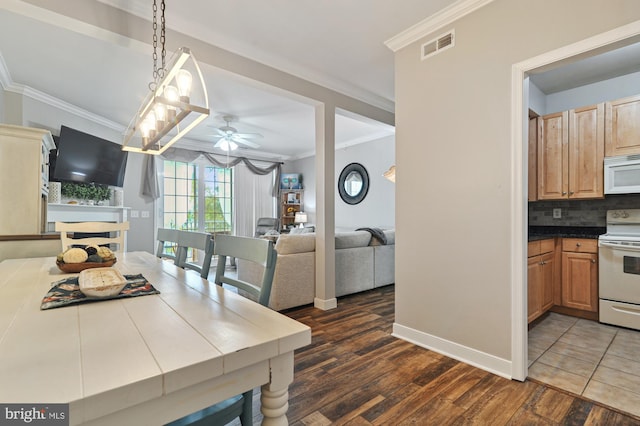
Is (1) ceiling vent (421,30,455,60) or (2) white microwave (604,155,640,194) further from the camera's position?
(2) white microwave (604,155,640,194)

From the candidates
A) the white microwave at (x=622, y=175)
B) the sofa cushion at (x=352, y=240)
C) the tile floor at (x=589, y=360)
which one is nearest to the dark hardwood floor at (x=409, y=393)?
the tile floor at (x=589, y=360)

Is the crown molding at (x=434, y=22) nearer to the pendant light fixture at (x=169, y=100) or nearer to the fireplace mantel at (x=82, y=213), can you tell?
the pendant light fixture at (x=169, y=100)

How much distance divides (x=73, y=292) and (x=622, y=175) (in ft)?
14.2

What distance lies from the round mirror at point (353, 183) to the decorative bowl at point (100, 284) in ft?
16.9

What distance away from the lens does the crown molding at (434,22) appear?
7.29 feet

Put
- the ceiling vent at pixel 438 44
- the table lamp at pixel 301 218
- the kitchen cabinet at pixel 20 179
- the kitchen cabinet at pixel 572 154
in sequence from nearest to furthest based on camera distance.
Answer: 1. the ceiling vent at pixel 438 44
2. the kitchen cabinet at pixel 20 179
3. the kitchen cabinet at pixel 572 154
4. the table lamp at pixel 301 218

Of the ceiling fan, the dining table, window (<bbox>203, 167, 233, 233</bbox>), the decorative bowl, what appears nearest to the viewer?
the dining table

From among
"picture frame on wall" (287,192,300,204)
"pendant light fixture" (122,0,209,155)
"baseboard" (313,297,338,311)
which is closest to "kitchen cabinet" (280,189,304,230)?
"picture frame on wall" (287,192,300,204)

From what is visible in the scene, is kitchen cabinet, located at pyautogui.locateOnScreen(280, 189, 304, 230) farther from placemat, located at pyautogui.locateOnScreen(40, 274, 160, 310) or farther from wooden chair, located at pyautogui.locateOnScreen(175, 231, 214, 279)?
placemat, located at pyautogui.locateOnScreen(40, 274, 160, 310)

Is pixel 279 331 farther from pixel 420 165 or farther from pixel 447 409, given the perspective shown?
pixel 420 165

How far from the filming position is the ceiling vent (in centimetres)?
237

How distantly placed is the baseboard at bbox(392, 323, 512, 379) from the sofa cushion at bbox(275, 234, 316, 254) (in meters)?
1.30

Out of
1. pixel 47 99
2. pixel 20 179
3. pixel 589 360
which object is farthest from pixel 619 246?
pixel 47 99

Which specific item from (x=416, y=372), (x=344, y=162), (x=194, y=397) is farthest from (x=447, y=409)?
(x=344, y=162)
